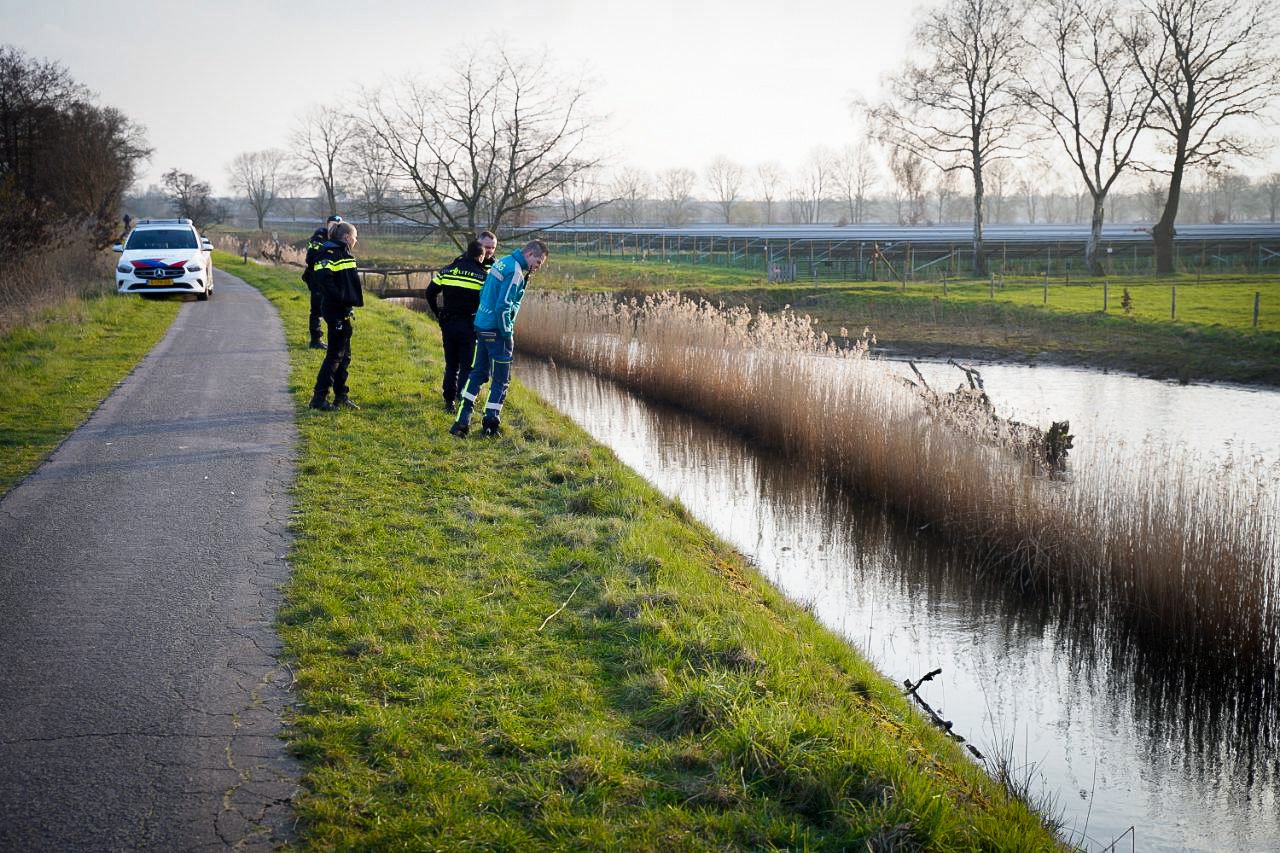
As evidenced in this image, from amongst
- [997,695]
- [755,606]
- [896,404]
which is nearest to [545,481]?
[755,606]

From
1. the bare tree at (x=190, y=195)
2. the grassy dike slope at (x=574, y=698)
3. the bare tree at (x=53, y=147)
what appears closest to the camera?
the grassy dike slope at (x=574, y=698)

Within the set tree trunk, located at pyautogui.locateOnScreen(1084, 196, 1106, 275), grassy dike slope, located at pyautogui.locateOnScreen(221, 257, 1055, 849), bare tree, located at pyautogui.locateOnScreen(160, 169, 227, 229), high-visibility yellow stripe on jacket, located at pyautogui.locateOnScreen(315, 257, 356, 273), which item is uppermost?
bare tree, located at pyautogui.locateOnScreen(160, 169, 227, 229)

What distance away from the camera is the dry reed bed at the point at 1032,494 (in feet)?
22.4

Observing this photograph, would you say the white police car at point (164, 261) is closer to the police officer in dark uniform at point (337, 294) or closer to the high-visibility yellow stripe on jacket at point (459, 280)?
the police officer in dark uniform at point (337, 294)

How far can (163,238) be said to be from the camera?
22047 millimetres

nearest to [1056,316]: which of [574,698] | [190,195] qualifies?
[574,698]

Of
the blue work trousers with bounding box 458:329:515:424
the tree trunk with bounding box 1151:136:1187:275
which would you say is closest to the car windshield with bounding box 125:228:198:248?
the blue work trousers with bounding box 458:329:515:424

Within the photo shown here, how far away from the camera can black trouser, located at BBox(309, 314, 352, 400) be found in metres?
10.1

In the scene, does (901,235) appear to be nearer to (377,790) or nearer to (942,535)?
(942,535)

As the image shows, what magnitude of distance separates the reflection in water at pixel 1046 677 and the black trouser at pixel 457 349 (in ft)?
9.05

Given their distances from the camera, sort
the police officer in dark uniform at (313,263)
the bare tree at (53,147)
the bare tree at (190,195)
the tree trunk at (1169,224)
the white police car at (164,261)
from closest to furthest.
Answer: the police officer in dark uniform at (313,263) → the white police car at (164,261) → the bare tree at (53,147) → the tree trunk at (1169,224) → the bare tree at (190,195)

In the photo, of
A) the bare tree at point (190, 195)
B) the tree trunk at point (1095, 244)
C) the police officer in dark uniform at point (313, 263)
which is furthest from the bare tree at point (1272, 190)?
the police officer in dark uniform at point (313, 263)

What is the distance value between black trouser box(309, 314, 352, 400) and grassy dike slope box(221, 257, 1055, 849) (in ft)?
8.72

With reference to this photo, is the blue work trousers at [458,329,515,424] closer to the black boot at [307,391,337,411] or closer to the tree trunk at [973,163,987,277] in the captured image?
the black boot at [307,391,337,411]
